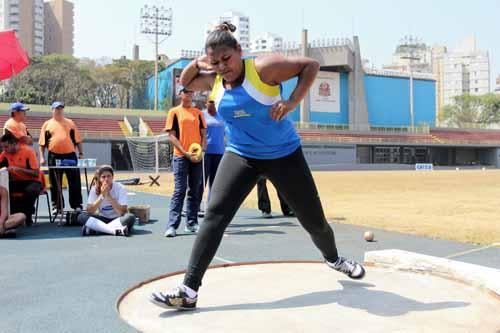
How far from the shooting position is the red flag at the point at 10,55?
830cm

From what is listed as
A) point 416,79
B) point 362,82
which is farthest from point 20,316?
point 416,79

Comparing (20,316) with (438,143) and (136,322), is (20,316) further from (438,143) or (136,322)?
(438,143)

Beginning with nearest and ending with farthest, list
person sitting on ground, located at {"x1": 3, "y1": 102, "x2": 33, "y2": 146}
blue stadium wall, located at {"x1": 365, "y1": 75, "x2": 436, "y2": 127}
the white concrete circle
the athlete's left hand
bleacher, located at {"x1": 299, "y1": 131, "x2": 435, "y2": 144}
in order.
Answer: the white concrete circle → the athlete's left hand → person sitting on ground, located at {"x1": 3, "y1": 102, "x2": 33, "y2": 146} → bleacher, located at {"x1": 299, "y1": 131, "x2": 435, "y2": 144} → blue stadium wall, located at {"x1": 365, "y1": 75, "x2": 436, "y2": 127}

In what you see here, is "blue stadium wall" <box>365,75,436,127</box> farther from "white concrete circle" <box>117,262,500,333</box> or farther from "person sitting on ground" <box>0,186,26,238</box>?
"white concrete circle" <box>117,262,500,333</box>

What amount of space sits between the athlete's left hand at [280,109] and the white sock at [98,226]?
4.16 m

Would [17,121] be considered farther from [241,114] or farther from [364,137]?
[364,137]

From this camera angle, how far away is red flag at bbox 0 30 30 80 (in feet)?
27.2

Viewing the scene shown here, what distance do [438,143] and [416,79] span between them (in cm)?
1400

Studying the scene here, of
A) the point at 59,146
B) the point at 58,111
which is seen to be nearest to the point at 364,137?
the point at 58,111

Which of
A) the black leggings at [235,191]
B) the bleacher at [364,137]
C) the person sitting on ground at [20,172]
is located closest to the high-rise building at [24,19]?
the bleacher at [364,137]

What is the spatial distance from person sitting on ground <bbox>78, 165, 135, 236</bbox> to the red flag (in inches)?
113

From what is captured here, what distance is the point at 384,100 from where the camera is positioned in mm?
74875

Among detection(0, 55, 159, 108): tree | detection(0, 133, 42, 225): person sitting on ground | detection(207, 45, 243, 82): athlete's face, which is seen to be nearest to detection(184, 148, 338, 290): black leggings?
detection(207, 45, 243, 82): athlete's face

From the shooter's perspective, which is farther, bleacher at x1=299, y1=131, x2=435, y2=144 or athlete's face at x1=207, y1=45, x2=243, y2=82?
bleacher at x1=299, y1=131, x2=435, y2=144
